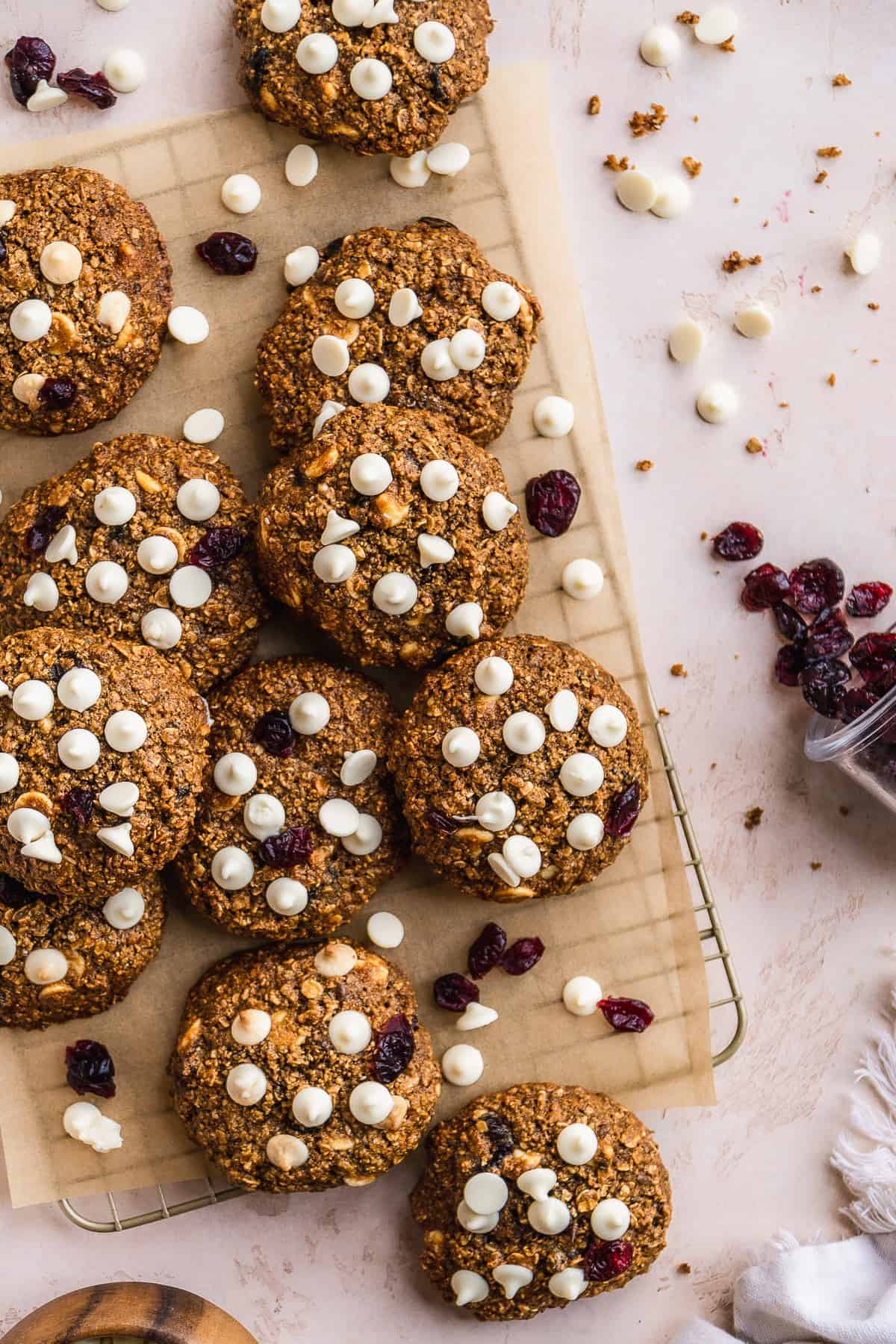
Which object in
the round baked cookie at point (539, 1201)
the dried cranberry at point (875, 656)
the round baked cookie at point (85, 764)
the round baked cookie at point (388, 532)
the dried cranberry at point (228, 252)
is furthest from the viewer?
the dried cranberry at point (875, 656)

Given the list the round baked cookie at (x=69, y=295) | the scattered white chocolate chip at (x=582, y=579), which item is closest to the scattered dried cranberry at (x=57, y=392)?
the round baked cookie at (x=69, y=295)

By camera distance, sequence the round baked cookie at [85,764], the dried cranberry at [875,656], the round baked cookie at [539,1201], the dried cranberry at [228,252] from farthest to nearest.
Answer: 1. the dried cranberry at [875,656]
2. the dried cranberry at [228,252]
3. the round baked cookie at [539,1201]
4. the round baked cookie at [85,764]

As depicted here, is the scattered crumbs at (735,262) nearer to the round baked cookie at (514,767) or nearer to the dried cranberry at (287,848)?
the round baked cookie at (514,767)

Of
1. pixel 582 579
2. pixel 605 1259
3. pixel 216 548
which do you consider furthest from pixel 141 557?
pixel 605 1259

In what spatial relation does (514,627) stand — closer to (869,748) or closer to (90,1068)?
(869,748)

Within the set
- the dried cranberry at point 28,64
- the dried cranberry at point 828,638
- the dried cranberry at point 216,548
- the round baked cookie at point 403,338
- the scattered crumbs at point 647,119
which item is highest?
the dried cranberry at point 28,64

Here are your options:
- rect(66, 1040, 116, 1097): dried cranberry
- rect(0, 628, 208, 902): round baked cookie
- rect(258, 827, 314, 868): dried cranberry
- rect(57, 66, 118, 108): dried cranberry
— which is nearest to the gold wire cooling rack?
rect(66, 1040, 116, 1097): dried cranberry

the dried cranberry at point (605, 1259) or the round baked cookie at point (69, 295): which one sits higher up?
the round baked cookie at point (69, 295)
